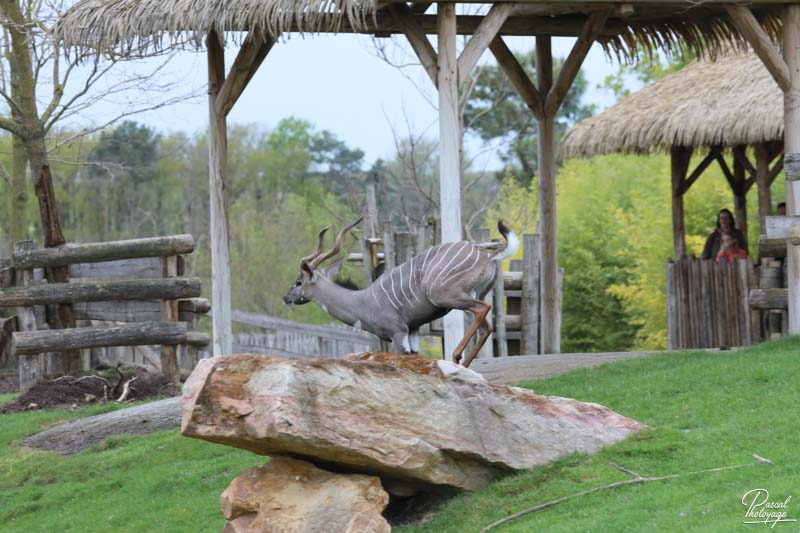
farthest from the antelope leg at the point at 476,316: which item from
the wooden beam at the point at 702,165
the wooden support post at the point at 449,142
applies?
the wooden beam at the point at 702,165

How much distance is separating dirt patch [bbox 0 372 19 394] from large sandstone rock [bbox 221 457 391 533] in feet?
28.1

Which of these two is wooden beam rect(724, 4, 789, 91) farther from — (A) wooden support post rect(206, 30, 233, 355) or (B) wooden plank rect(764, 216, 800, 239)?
(A) wooden support post rect(206, 30, 233, 355)

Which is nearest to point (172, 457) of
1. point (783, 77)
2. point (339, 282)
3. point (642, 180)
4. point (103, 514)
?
point (103, 514)

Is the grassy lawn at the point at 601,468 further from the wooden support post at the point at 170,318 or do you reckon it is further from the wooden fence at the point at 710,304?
the wooden fence at the point at 710,304

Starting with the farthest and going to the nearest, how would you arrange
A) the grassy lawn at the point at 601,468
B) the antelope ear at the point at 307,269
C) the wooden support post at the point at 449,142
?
1. the antelope ear at the point at 307,269
2. the wooden support post at the point at 449,142
3. the grassy lawn at the point at 601,468

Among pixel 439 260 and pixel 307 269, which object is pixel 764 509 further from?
pixel 307 269

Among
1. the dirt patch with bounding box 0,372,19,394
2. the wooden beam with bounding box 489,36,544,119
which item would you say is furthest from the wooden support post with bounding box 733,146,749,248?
the dirt patch with bounding box 0,372,19,394

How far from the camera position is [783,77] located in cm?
1069

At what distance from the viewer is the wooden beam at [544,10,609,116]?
11.6 metres

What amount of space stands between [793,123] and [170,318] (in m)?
6.06

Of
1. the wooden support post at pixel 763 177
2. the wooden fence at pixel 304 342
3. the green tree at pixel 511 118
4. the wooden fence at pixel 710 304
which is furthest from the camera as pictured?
the green tree at pixel 511 118

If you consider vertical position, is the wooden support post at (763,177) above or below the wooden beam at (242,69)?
below

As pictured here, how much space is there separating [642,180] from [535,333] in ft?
46.7

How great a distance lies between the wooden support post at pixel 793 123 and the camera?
10586 millimetres
